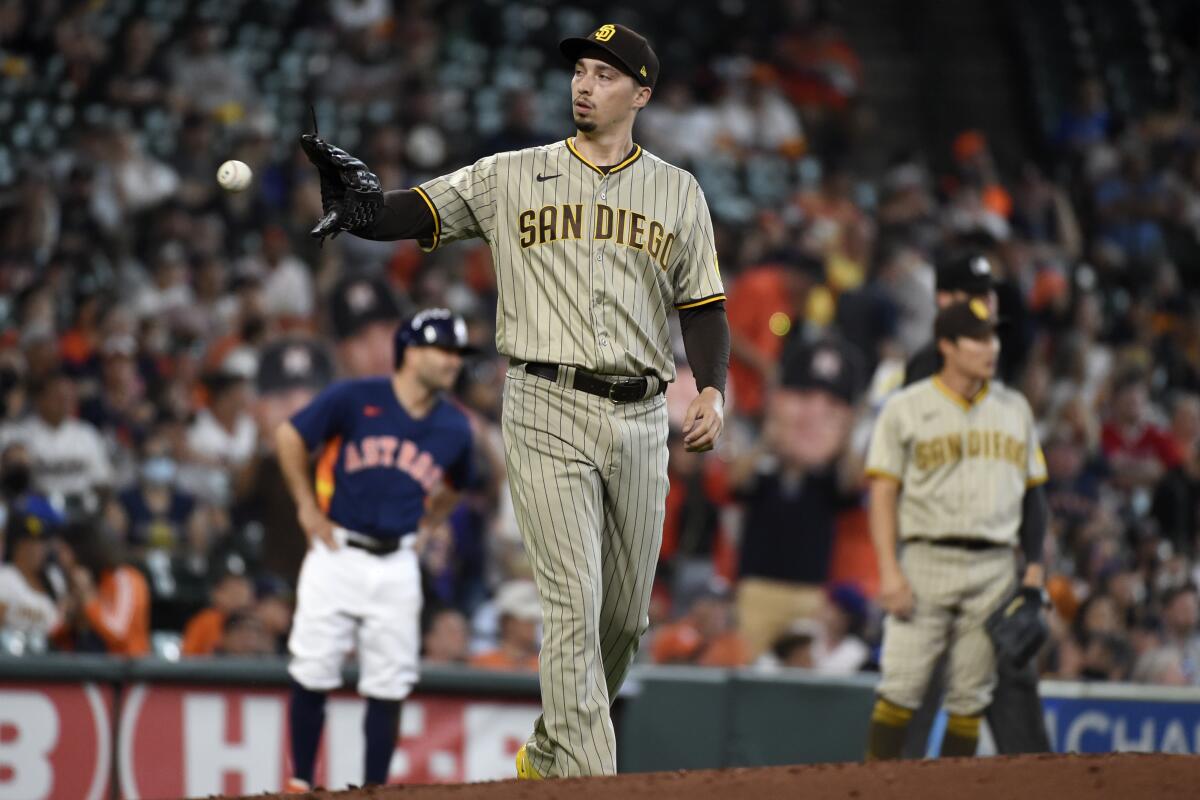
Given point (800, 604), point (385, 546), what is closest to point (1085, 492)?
point (800, 604)

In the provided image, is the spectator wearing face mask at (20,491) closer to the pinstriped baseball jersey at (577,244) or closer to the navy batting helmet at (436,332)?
the navy batting helmet at (436,332)

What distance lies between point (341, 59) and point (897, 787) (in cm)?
1107

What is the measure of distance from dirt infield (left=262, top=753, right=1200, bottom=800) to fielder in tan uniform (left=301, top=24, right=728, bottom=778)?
0.45m

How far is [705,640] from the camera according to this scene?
29.8ft

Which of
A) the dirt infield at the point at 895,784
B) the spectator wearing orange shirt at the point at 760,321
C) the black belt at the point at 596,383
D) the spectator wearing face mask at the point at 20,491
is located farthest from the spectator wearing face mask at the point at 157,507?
the dirt infield at the point at 895,784

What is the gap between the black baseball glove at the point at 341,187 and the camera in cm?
428

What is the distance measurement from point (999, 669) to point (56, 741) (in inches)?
152

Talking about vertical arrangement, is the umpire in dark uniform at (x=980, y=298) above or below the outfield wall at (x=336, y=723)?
above

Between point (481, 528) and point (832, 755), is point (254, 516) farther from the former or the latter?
point (832, 755)

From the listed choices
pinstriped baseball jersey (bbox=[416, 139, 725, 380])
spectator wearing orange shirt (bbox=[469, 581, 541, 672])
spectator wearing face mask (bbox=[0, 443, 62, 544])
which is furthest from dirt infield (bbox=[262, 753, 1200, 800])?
spectator wearing face mask (bbox=[0, 443, 62, 544])

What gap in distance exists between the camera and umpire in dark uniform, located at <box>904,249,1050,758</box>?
247 inches

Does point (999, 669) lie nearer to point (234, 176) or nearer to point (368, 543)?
point (368, 543)

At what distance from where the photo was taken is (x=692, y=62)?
16.0 meters

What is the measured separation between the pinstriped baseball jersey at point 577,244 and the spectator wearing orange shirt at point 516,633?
388 cm
